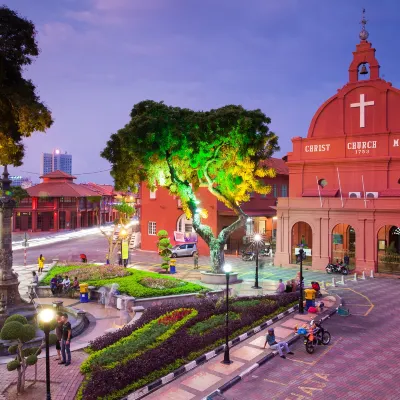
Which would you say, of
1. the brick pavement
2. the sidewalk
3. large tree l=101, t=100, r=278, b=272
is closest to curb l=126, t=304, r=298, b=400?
the sidewalk

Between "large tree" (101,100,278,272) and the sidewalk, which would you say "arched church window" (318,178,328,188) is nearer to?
"large tree" (101,100,278,272)

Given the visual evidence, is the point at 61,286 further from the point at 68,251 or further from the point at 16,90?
the point at 68,251

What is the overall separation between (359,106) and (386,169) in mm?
5831

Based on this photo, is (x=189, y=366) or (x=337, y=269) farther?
(x=337, y=269)

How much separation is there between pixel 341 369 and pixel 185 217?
106 feet

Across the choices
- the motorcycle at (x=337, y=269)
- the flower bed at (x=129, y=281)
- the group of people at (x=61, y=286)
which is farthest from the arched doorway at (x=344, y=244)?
the group of people at (x=61, y=286)

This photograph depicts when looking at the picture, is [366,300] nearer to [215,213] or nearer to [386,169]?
[386,169]

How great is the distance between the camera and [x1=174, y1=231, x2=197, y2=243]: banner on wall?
42.6 metres

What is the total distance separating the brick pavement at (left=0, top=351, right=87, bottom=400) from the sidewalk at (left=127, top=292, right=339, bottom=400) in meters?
2.13

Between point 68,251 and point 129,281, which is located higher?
point 129,281

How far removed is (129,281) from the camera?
24.5 metres

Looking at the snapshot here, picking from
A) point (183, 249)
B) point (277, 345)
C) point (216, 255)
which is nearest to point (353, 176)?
point (216, 255)

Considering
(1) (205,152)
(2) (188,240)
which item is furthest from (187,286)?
(2) (188,240)

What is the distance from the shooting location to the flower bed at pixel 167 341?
1141cm
